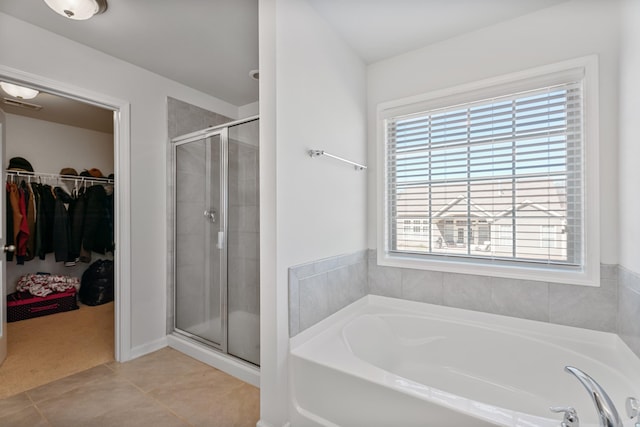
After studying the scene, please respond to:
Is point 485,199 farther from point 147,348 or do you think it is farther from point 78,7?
point 147,348

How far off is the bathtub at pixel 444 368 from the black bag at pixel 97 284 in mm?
3298

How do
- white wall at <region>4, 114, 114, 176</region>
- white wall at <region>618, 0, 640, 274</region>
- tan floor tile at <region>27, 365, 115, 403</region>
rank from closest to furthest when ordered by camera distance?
white wall at <region>618, 0, 640, 274</region> < tan floor tile at <region>27, 365, 115, 403</region> < white wall at <region>4, 114, 114, 176</region>

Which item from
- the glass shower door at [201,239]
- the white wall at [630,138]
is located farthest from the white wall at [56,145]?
the white wall at [630,138]

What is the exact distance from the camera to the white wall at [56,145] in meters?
3.47

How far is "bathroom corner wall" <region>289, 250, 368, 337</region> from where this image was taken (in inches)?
64.2

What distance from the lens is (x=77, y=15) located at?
1703mm

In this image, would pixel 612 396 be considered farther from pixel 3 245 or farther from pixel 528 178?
pixel 3 245

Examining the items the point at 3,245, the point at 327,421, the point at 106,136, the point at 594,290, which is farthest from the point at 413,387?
the point at 106,136

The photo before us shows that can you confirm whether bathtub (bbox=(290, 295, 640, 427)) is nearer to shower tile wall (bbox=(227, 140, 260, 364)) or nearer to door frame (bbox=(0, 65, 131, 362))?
shower tile wall (bbox=(227, 140, 260, 364))

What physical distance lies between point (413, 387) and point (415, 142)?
1640 mm

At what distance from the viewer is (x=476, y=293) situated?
1.99m

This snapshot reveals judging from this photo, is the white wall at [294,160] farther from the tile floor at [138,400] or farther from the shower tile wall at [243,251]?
the shower tile wall at [243,251]

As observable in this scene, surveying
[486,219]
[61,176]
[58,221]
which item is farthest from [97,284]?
[486,219]

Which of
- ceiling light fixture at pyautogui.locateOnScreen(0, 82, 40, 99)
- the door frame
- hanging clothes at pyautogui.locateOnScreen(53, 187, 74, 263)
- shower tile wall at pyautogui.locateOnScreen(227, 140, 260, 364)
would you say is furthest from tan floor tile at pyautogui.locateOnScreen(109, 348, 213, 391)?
ceiling light fixture at pyautogui.locateOnScreen(0, 82, 40, 99)
